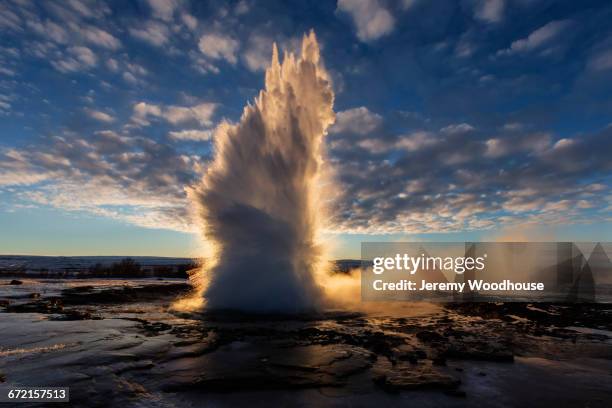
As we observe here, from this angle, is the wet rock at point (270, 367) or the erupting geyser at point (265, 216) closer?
the wet rock at point (270, 367)

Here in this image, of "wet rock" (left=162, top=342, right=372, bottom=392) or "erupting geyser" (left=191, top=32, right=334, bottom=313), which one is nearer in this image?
"wet rock" (left=162, top=342, right=372, bottom=392)

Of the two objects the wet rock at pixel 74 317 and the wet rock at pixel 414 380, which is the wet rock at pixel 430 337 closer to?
the wet rock at pixel 414 380

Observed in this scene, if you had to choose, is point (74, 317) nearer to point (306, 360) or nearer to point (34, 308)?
point (34, 308)

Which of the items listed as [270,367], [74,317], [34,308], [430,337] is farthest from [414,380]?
[34,308]

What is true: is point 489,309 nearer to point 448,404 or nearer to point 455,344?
point 455,344

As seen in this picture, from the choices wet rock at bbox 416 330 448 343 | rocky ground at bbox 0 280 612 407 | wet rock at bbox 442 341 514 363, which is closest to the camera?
rocky ground at bbox 0 280 612 407

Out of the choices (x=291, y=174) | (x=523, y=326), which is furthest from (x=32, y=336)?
(x=523, y=326)

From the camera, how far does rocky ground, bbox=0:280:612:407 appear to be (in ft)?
26.2

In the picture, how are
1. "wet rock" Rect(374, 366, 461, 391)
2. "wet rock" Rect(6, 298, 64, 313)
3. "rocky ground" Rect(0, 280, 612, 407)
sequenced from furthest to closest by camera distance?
"wet rock" Rect(6, 298, 64, 313) → "wet rock" Rect(374, 366, 461, 391) → "rocky ground" Rect(0, 280, 612, 407)

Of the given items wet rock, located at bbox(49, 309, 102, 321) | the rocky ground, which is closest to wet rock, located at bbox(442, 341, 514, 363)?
the rocky ground

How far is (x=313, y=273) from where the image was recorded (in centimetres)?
2245

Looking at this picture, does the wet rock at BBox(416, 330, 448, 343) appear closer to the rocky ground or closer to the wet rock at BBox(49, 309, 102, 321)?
the rocky ground

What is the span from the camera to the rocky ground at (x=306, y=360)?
7.99 m

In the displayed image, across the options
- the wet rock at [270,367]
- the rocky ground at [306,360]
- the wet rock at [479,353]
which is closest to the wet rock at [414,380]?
the rocky ground at [306,360]
